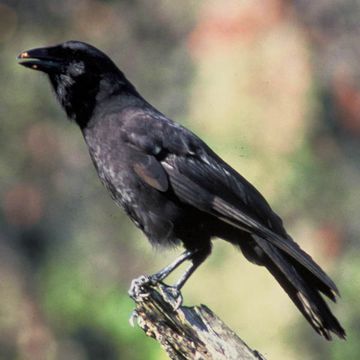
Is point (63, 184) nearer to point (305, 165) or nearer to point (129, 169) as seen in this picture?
point (305, 165)

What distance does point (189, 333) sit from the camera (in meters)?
5.52

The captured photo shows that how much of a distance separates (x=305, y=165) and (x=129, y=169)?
19.5ft

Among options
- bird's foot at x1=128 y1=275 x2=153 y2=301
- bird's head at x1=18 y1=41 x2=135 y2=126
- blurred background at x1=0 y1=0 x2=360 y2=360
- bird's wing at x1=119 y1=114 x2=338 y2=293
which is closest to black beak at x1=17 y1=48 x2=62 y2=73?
bird's head at x1=18 y1=41 x2=135 y2=126

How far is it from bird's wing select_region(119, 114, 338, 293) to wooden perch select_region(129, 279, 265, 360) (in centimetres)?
71

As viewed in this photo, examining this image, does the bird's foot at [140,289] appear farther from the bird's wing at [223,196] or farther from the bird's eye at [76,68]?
the bird's eye at [76,68]

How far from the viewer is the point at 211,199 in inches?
249

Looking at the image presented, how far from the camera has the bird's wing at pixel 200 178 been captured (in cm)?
625

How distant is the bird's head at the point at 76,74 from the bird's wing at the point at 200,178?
0.35m

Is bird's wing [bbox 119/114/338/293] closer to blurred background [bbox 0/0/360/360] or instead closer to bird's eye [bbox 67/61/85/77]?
bird's eye [bbox 67/61/85/77]

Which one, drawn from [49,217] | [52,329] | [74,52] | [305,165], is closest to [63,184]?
[49,217]

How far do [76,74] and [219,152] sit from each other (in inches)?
179

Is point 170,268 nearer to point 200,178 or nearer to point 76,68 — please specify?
point 200,178

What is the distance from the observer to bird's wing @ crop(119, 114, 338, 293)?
6.25 m

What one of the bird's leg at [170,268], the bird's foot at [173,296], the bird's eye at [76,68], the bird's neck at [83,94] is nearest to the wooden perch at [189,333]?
the bird's foot at [173,296]
